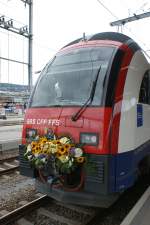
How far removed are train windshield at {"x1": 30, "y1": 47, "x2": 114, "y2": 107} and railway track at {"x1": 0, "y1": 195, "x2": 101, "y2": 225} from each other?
5.76 feet

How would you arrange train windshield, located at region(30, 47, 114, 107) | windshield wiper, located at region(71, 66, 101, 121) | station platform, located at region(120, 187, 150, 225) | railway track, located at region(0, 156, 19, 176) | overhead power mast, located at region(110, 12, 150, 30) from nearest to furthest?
station platform, located at region(120, 187, 150, 225)
windshield wiper, located at region(71, 66, 101, 121)
train windshield, located at region(30, 47, 114, 107)
railway track, located at region(0, 156, 19, 176)
overhead power mast, located at region(110, 12, 150, 30)

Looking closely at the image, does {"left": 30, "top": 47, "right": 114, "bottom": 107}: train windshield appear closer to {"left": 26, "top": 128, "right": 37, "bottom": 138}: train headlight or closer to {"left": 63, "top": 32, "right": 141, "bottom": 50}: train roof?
{"left": 63, "top": 32, "right": 141, "bottom": 50}: train roof

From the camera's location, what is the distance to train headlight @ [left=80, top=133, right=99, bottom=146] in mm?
4312

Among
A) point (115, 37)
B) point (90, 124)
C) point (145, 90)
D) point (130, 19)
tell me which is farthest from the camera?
point (130, 19)

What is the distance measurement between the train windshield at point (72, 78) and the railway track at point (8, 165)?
2871mm

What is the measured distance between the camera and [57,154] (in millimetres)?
4367

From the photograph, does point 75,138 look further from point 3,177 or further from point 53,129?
point 3,177

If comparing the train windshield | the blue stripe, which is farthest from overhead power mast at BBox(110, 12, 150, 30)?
the blue stripe

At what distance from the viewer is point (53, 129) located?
4.77 metres

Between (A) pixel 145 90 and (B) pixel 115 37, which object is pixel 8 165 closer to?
(A) pixel 145 90

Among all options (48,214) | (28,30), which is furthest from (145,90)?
(28,30)

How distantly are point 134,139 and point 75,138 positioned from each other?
0.94 m

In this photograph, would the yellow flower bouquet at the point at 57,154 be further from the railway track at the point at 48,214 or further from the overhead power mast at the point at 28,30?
the overhead power mast at the point at 28,30

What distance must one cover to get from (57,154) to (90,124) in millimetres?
634
